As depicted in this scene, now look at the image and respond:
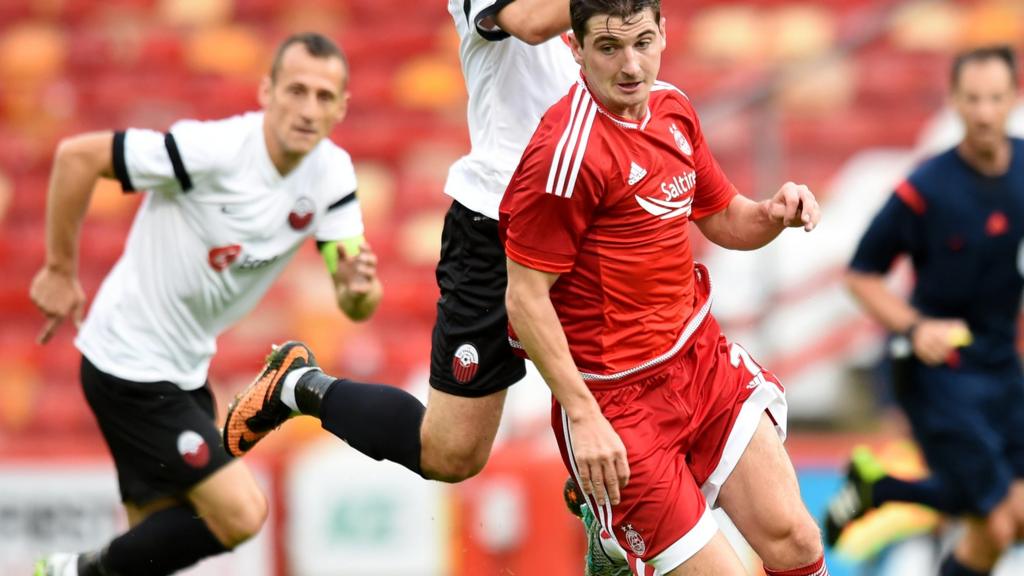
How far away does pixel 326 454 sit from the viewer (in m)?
8.65

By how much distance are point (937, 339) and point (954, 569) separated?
1.11 m

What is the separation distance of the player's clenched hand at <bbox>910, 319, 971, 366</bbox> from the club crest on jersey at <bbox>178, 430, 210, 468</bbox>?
296 cm

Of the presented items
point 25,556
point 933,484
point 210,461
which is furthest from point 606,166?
point 25,556

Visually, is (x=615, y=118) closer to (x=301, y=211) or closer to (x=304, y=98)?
(x=304, y=98)

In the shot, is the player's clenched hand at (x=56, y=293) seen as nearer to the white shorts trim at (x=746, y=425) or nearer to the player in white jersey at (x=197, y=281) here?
the player in white jersey at (x=197, y=281)

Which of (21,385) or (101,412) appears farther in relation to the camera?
(21,385)

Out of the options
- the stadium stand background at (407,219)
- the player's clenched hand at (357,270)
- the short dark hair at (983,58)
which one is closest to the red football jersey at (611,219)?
the player's clenched hand at (357,270)

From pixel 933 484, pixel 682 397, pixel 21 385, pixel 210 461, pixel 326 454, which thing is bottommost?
pixel 21 385

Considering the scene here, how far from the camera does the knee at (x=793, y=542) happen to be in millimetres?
4473

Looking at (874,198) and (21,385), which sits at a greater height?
(874,198)

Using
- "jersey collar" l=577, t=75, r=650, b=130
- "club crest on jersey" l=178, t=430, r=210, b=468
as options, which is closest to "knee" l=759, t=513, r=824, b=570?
"jersey collar" l=577, t=75, r=650, b=130

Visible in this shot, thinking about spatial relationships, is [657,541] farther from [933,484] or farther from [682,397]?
[933,484]

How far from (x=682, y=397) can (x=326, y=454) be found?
14.7 ft

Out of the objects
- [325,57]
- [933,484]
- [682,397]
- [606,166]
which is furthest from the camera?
[933,484]
